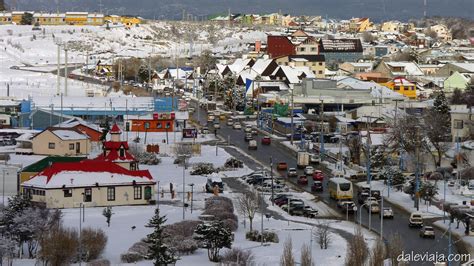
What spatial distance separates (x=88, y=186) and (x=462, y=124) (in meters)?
9.44

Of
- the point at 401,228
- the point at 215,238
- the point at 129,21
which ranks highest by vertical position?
the point at 129,21

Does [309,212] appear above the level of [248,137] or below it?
below

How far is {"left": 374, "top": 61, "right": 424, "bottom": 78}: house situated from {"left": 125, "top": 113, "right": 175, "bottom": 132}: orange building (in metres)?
15.3

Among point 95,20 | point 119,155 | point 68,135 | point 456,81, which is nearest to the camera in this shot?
point 119,155

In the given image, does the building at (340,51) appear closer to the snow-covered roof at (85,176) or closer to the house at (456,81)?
the house at (456,81)

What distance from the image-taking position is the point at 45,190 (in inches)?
619

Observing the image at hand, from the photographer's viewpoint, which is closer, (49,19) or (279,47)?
(279,47)

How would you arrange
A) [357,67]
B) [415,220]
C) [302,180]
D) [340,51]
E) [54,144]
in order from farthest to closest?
[340,51] → [357,67] → [54,144] → [302,180] → [415,220]

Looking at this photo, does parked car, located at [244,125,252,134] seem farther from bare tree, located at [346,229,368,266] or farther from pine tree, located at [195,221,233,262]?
bare tree, located at [346,229,368,266]

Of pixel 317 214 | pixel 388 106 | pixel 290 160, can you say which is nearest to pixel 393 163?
pixel 290 160

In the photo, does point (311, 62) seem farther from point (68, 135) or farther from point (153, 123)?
point (68, 135)

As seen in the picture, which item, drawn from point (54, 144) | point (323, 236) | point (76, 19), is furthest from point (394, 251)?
point (76, 19)

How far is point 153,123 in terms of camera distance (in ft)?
85.7

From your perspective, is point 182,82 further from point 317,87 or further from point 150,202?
point 150,202
